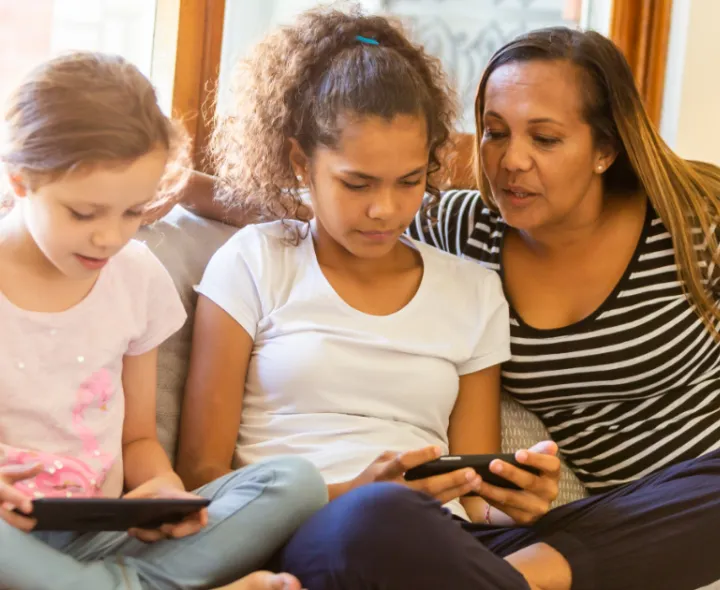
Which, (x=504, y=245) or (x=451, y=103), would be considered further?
(x=504, y=245)

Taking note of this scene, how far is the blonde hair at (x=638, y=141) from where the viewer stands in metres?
1.50

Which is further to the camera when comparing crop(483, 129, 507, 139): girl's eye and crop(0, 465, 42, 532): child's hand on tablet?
crop(483, 129, 507, 139): girl's eye

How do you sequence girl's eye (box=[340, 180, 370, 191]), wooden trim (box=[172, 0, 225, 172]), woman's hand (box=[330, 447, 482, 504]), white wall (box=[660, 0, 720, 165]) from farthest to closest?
white wall (box=[660, 0, 720, 165]), wooden trim (box=[172, 0, 225, 172]), girl's eye (box=[340, 180, 370, 191]), woman's hand (box=[330, 447, 482, 504])

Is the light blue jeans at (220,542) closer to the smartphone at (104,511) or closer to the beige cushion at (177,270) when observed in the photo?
the smartphone at (104,511)

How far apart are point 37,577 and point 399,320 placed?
63 centimetres

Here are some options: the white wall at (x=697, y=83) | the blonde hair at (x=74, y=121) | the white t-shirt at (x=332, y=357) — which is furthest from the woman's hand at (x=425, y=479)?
the white wall at (x=697, y=83)

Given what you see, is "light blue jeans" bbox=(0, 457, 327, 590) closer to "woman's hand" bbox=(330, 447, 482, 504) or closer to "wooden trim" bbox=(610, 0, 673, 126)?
"woman's hand" bbox=(330, 447, 482, 504)

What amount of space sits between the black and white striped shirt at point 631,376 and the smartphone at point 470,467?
1.03ft

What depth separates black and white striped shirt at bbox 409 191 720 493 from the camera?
4.97 ft

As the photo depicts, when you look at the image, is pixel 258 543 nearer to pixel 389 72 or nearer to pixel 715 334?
pixel 389 72

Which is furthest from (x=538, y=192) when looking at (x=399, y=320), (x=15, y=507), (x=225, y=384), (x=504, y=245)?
(x=15, y=507)

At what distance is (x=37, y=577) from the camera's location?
1.00 meters

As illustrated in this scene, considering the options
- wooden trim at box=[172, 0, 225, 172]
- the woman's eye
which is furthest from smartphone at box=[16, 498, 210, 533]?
wooden trim at box=[172, 0, 225, 172]

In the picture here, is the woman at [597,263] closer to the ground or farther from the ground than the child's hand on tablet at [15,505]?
farther from the ground
